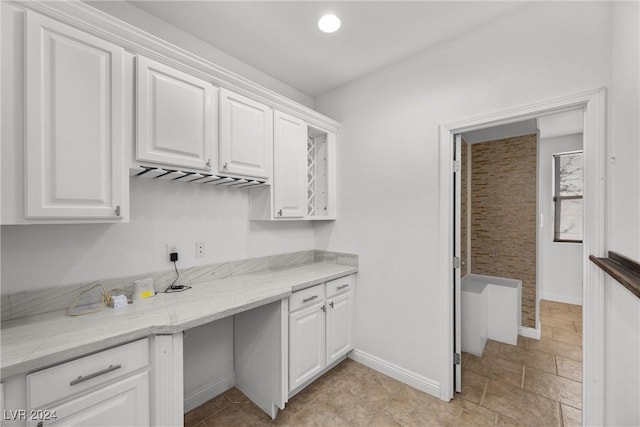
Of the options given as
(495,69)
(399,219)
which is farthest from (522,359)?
(495,69)

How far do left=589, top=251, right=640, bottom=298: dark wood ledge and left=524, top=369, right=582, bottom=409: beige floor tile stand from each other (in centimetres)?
135

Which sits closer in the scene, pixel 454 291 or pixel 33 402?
pixel 33 402

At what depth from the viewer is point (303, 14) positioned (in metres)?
1.82

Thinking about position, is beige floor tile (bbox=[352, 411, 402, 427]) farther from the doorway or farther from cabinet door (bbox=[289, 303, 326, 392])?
the doorway

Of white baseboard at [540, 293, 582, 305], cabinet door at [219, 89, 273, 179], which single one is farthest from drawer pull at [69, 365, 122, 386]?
white baseboard at [540, 293, 582, 305]

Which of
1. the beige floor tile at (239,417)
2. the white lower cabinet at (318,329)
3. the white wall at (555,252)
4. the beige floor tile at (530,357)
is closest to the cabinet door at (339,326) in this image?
the white lower cabinet at (318,329)

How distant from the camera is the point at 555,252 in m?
4.32

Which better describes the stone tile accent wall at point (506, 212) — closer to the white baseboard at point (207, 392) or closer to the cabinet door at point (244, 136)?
the cabinet door at point (244, 136)

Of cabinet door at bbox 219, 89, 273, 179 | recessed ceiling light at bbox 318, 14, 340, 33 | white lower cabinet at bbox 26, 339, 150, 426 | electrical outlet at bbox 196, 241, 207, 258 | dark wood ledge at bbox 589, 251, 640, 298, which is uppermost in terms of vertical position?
recessed ceiling light at bbox 318, 14, 340, 33

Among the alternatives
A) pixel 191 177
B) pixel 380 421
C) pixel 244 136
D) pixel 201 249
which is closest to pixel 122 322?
pixel 201 249

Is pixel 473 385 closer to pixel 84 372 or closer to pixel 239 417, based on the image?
pixel 239 417

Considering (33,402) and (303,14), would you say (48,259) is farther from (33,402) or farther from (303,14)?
(303,14)

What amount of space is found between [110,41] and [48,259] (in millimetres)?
1200

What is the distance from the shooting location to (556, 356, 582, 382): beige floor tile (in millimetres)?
2297
